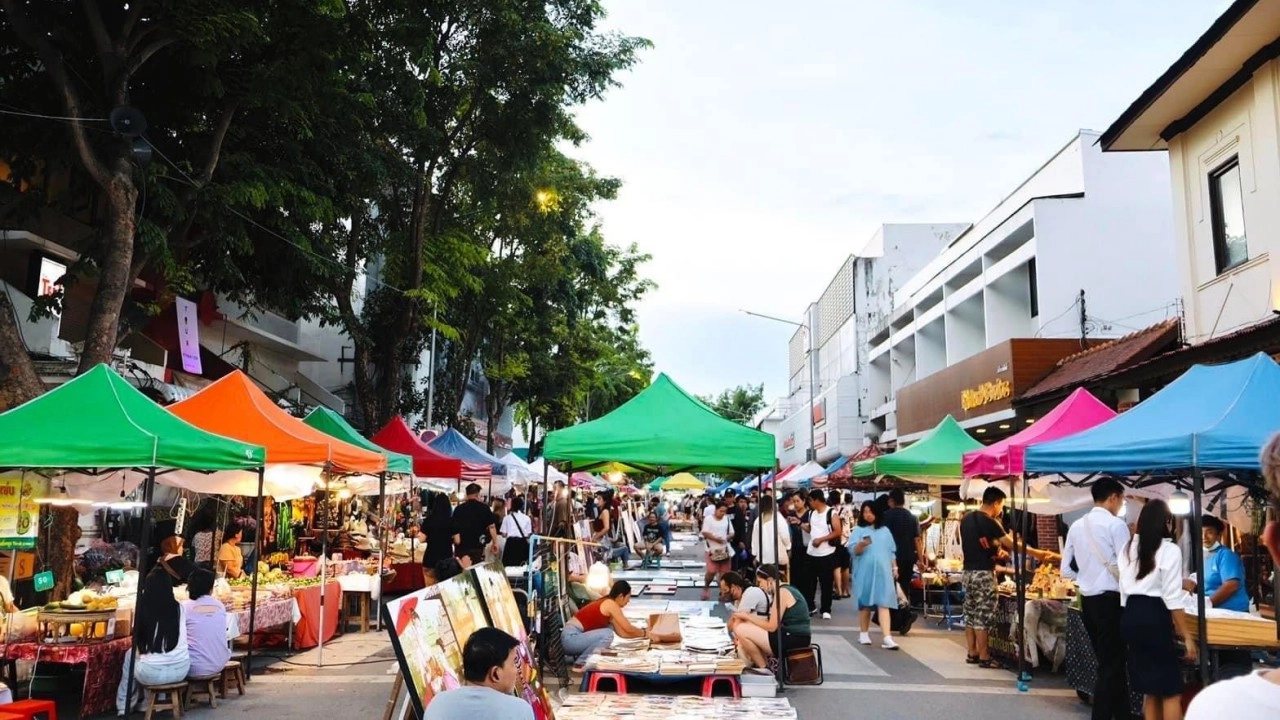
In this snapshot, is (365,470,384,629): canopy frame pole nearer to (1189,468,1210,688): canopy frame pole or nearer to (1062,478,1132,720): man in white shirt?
(1062,478,1132,720): man in white shirt

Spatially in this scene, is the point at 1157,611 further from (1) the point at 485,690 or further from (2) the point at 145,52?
(2) the point at 145,52

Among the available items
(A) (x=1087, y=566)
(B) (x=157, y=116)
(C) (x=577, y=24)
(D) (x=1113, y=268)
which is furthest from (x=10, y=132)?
(D) (x=1113, y=268)

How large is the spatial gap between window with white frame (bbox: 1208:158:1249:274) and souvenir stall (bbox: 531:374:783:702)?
8.77 m

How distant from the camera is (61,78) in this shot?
37.3 feet

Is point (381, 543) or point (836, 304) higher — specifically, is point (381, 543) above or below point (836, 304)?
below

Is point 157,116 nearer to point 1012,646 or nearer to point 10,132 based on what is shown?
point 10,132

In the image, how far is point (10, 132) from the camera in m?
13.6

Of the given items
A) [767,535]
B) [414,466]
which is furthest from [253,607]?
[767,535]

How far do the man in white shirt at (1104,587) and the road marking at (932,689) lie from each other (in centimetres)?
171

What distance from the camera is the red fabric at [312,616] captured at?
12141 mm

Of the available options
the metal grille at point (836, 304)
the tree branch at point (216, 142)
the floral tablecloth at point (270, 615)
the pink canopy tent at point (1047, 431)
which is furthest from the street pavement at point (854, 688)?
the metal grille at point (836, 304)

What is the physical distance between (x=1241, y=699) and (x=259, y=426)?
1098 centimetres

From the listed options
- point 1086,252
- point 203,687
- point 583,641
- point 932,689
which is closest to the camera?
point 203,687

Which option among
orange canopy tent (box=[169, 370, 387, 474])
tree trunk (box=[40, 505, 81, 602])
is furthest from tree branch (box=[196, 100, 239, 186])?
tree trunk (box=[40, 505, 81, 602])
